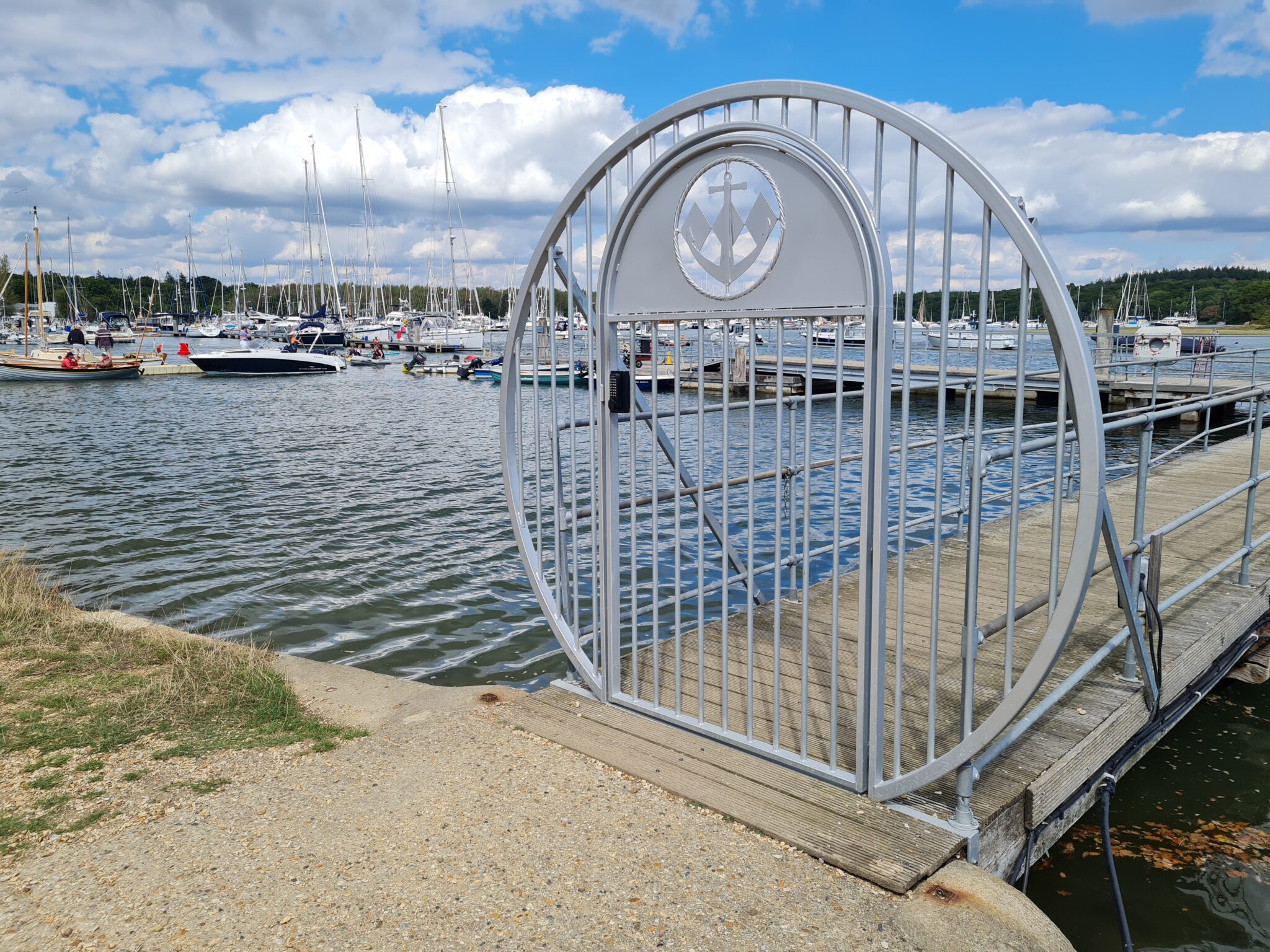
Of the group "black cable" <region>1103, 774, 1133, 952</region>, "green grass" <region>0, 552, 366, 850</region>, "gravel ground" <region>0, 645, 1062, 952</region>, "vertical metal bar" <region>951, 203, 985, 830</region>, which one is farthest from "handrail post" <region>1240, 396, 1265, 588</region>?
"green grass" <region>0, 552, 366, 850</region>

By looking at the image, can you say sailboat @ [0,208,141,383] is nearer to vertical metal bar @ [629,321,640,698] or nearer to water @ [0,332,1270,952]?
water @ [0,332,1270,952]

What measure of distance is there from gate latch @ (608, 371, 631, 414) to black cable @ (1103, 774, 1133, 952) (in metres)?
2.91

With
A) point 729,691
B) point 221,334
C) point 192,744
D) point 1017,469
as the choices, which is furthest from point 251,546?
point 221,334

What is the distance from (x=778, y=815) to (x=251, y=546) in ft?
32.6

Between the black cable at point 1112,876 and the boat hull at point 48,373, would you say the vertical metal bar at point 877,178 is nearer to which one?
the black cable at point 1112,876

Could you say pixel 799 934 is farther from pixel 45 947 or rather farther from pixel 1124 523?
pixel 1124 523

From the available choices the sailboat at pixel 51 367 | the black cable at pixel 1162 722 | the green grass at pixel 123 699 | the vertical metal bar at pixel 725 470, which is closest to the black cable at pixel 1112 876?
the black cable at pixel 1162 722

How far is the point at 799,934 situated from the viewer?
3131 millimetres

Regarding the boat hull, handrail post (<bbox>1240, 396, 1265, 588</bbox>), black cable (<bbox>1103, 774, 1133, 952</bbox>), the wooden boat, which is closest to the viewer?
black cable (<bbox>1103, 774, 1133, 952</bbox>)

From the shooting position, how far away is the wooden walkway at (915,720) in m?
3.74

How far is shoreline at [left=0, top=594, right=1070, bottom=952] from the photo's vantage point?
318cm

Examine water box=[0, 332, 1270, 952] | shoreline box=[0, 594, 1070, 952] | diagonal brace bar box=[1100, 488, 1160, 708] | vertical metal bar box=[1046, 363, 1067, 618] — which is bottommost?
water box=[0, 332, 1270, 952]

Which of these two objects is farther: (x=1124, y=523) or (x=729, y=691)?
(x=1124, y=523)

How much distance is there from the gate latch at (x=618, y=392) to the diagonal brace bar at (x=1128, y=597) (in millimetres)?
2244
